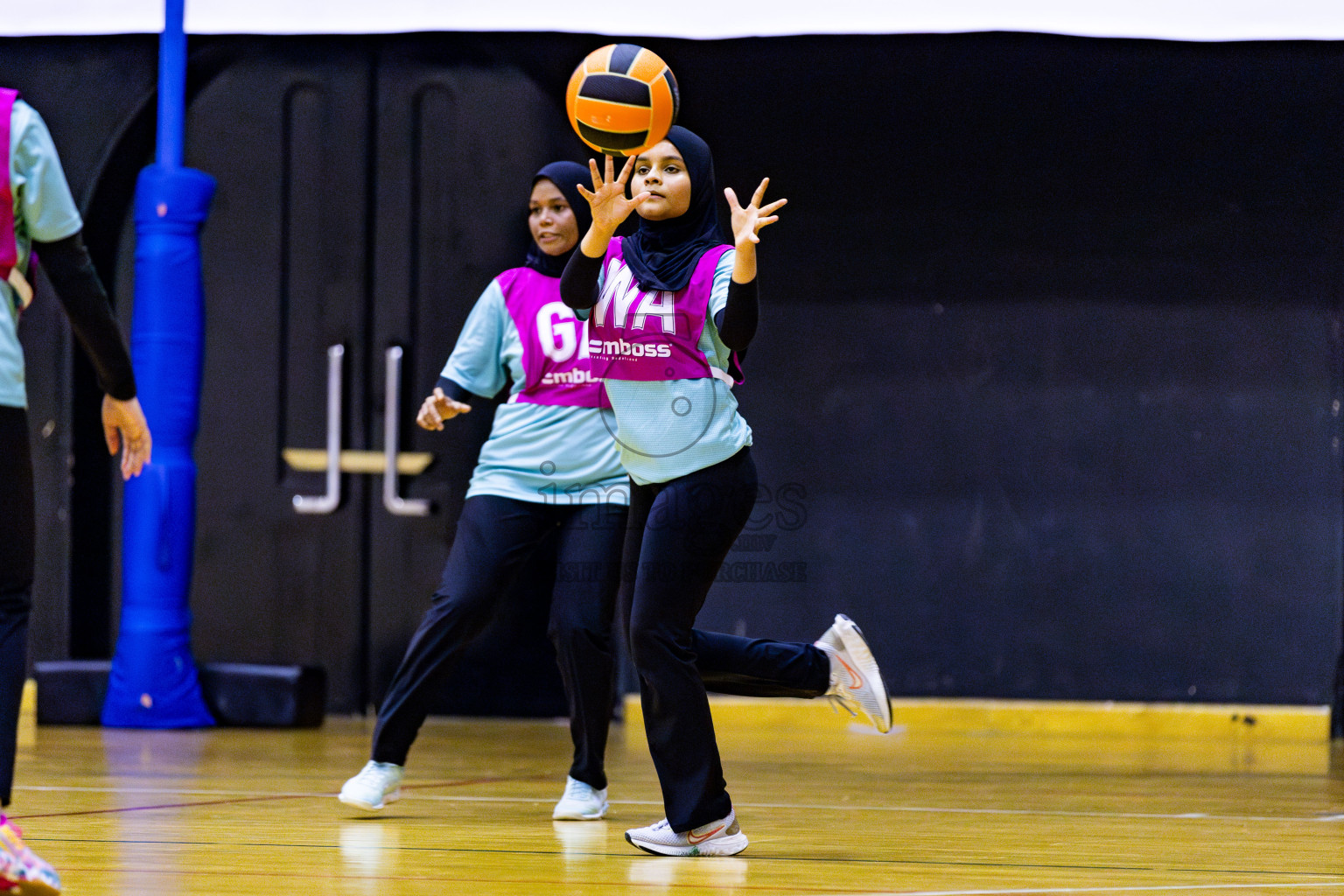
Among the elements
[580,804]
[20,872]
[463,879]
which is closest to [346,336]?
[580,804]

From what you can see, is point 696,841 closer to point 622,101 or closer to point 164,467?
point 622,101

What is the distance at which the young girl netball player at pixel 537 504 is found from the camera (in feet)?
11.6

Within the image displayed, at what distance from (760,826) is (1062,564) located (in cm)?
287

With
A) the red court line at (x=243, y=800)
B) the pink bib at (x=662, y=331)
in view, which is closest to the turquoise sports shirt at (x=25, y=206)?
the pink bib at (x=662, y=331)

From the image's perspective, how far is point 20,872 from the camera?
6.70ft

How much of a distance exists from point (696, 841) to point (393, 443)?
340cm

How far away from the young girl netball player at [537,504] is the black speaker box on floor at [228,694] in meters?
2.27

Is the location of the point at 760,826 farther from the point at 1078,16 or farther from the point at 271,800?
the point at 1078,16

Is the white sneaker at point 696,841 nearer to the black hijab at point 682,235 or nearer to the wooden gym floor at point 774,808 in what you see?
the wooden gym floor at point 774,808

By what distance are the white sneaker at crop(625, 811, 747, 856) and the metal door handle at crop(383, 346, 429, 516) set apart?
326cm

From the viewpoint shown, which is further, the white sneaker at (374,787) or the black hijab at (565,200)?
the black hijab at (565,200)

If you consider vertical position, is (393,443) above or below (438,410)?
below

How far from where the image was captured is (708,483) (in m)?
2.88

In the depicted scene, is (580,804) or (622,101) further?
(580,804)
